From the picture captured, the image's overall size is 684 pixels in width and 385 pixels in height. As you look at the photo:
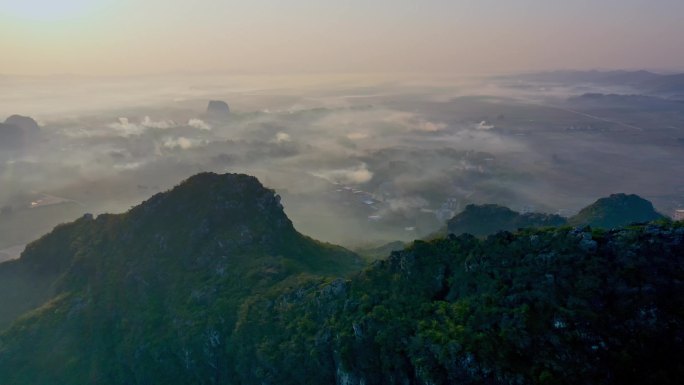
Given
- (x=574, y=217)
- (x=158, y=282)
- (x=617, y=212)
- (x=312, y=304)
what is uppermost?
(x=312, y=304)

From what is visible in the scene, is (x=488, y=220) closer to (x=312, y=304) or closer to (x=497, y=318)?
(x=312, y=304)

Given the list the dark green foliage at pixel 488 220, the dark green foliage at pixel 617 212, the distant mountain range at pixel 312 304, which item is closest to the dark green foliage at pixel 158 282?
the distant mountain range at pixel 312 304

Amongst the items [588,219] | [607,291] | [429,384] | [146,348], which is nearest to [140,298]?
[146,348]

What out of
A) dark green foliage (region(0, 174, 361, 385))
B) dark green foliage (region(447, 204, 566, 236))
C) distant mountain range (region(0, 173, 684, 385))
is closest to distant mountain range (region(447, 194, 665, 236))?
dark green foliage (region(447, 204, 566, 236))

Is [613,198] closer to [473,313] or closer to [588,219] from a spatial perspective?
[588,219]

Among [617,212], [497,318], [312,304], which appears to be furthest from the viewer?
[617,212]

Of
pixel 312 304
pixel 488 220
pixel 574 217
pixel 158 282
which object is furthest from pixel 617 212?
pixel 158 282

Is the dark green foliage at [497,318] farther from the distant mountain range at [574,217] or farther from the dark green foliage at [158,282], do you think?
the distant mountain range at [574,217]
